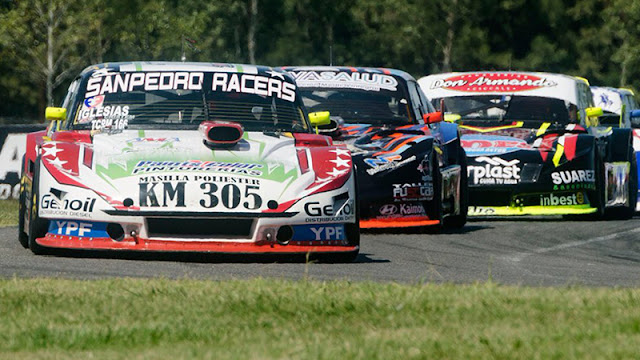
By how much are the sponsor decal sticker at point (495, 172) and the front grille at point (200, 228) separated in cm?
570

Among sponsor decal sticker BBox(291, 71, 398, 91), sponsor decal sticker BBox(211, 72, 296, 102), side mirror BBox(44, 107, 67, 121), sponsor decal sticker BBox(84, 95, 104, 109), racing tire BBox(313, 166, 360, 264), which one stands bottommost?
racing tire BBox(313, 166, 360, 264)

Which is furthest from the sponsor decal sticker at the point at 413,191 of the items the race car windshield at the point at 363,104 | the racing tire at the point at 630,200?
the racing tire at the point at 630,200

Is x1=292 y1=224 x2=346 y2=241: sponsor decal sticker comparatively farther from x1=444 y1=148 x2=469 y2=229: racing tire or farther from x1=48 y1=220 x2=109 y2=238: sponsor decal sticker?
x1=444 y1=148 x2=469 y2=229: racing tire

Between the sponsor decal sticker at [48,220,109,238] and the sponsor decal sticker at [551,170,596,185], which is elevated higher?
the sponsor decal sticker at [48,220,109,238]

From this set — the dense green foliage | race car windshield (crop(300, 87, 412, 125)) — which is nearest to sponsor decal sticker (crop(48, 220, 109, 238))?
race car windshield (crop(300, 87, 412, 125))

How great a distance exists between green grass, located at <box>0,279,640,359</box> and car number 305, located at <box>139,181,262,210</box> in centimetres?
107

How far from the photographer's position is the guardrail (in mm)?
18188

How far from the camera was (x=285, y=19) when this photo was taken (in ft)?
232

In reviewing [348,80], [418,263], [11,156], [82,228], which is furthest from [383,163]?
[11,156]

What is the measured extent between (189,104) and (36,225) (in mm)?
1644

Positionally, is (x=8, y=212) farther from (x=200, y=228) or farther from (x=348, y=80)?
(x=200, y=228)

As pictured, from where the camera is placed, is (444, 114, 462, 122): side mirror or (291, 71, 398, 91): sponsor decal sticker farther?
(444, 114, 462, 122): side mirror

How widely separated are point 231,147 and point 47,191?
3.76 feet

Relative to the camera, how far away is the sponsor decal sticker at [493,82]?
14445 millimetres
